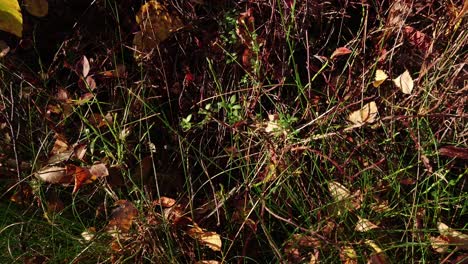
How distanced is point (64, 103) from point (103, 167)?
0.97ft

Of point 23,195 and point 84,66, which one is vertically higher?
point 84,66

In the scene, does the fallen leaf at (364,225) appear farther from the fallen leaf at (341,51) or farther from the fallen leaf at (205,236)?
the fallen leaf at (341,51)

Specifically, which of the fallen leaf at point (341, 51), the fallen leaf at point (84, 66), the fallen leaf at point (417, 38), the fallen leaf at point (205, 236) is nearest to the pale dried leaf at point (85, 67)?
the fallen leaf at point (84, 66)

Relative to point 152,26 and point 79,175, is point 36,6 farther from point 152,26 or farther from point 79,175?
point 79,175

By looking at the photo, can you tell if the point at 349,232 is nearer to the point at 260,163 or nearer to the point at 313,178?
the point at 313,178

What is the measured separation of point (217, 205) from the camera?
5.89 ft

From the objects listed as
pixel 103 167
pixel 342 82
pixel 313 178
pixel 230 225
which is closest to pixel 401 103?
pixel 342 82

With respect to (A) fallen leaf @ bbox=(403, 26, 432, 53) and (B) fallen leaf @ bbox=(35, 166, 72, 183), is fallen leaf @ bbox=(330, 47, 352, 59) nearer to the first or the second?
(A) fallen leaf @ bbox=(403, 26, 432, 53)

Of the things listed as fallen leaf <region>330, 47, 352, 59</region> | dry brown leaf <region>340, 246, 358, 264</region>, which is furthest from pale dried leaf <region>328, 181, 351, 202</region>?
fallen leaf <region>330, 47, 352, 59</region>

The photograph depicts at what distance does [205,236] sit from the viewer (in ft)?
5.81

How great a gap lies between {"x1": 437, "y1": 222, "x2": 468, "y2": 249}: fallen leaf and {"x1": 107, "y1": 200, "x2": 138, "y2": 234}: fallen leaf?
0.77m

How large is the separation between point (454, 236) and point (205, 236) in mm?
624

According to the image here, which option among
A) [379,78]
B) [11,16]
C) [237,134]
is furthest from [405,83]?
[11,16]

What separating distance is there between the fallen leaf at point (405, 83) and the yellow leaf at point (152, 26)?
0.66 m
